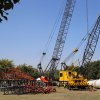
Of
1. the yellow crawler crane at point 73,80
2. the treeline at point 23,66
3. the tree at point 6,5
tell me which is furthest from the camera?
the treeline at point 23,66

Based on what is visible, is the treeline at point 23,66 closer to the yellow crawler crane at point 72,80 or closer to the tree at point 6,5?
the yellow crawler crane at point 72,80

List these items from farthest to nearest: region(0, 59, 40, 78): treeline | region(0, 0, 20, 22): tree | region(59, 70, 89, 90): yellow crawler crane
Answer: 1. region(0, 59, 40, 78): treeline
2. region(59, 70, 89, 90): yellow crawler crane
3. region(0, 0, 20, 22): tree

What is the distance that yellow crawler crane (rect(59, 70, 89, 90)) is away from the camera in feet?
239

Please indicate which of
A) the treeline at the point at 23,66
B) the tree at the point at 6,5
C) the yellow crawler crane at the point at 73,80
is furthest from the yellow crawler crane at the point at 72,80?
the tree at the point at 6,5

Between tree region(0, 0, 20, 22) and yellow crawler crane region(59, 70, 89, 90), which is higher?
yellow crawler crane region(59, 70, 89, 90)

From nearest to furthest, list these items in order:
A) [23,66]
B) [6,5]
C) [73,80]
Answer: [6,5]
[73,80]
[23,66]

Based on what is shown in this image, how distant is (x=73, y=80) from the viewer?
73625 millimetres

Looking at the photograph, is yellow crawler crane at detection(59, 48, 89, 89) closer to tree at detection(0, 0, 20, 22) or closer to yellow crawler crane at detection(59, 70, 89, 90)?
yellow crawler crane at detection(59, 70, 89, 90)

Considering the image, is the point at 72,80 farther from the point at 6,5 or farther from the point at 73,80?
the point at 6,5

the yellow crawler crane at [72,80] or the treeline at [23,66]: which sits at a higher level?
the treeline at [23,66]

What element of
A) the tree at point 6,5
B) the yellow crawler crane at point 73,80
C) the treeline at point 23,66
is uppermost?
the treeline at point 23,66

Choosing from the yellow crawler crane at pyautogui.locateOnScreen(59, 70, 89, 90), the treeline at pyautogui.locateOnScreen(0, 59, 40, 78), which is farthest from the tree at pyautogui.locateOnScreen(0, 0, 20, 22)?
the treeline at pyautogui.locateOnScreen(0, 59, 40, 78)

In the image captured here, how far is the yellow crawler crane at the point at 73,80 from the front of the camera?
72.9 m

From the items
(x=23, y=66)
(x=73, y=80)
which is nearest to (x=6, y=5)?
(x=73, y=80)
